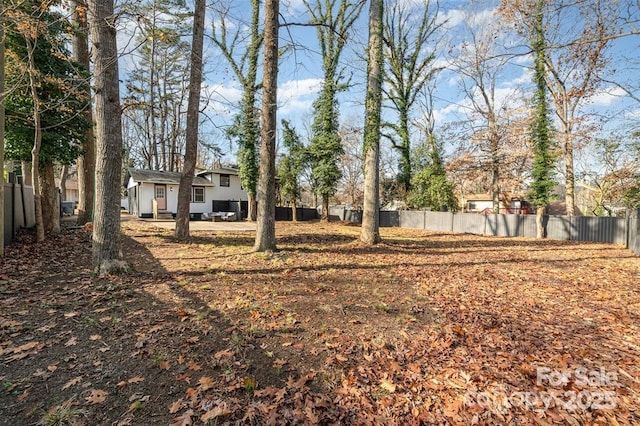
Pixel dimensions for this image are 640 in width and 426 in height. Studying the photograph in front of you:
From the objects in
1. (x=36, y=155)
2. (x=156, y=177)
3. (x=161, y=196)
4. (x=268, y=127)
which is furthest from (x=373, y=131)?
(x=161, y=196)

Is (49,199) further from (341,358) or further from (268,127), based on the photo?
(341,358)

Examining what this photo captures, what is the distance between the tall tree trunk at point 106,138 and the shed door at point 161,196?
55.6 feet

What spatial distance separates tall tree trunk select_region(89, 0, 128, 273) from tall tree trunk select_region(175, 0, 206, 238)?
4.12 meters

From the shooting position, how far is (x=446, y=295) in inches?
188

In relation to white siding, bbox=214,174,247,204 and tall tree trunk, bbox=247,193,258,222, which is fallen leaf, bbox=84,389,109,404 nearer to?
tall tree trunk, bbox=247,193,258,222

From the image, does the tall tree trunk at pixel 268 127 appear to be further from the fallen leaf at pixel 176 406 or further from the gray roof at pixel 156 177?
the gray roof at pixel 156 177

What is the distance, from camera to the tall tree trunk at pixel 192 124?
360 inches

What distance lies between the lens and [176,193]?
832 inches

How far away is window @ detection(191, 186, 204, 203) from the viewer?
2219cm

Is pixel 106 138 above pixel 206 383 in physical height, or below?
above

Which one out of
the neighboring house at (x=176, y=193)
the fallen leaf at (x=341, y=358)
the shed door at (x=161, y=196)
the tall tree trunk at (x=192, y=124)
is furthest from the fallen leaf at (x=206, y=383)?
the shed door at (x=161, y=196)

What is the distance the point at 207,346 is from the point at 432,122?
2303cm

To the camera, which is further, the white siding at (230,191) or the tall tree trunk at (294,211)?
the white siding at (230,191)

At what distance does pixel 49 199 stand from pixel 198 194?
45.0ft
